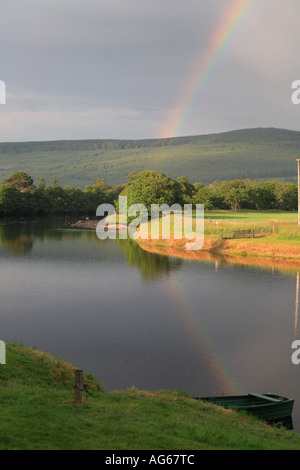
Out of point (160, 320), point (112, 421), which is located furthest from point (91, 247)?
point (112, 421)

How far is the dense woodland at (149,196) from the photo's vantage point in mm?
99688

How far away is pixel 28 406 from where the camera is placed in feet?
40.8

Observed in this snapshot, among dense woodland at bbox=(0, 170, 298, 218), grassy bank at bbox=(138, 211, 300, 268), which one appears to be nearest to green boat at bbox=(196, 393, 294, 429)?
grassy bank at bbox=(138, 211, 300, 268)

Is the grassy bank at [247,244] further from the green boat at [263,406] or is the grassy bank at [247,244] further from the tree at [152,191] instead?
the green boat at [263,406]

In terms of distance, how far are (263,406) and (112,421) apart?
20.0 feet

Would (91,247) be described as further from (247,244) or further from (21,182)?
(21,182)

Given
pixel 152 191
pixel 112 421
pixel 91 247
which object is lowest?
pixel 112 421

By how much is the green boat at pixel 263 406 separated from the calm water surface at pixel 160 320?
21.2 inches

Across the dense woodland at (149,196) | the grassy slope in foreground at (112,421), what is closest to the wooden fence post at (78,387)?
the grassy slope in foreground at (112,421)

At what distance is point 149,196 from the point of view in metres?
96.7

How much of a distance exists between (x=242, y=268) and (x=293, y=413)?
33.1 metres
